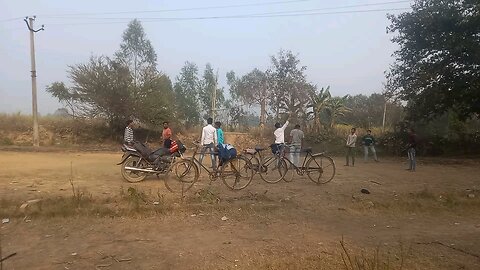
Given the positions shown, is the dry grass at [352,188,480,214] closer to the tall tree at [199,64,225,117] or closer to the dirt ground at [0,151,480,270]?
the dirt ground at [0,151,480,270]

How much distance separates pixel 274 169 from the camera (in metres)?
10.3

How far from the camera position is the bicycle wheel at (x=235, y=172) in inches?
366

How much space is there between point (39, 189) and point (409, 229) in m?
7.67

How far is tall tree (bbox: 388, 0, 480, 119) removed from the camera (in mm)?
16625

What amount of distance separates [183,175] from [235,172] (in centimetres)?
124

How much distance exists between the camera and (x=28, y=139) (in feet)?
86.7

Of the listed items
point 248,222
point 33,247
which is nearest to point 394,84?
point 248,222

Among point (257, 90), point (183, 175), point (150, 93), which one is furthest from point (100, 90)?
point (183, 175)

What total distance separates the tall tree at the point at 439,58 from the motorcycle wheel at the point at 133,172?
1394 cm

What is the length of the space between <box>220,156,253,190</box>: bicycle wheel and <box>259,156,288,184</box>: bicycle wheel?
82 centimetres

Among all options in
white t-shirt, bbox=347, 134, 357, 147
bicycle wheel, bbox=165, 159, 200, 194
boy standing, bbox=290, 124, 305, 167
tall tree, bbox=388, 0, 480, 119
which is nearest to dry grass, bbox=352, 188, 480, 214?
boy standing, bbox=290, 124, 305, 167

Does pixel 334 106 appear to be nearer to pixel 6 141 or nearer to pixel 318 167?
pixel 318 167

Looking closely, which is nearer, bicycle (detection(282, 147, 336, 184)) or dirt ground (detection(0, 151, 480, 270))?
dirt ground (detection(0, 151, 480, 270))

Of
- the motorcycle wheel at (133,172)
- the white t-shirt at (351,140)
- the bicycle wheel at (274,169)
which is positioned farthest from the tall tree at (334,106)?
the motorcycle wheel at (133,172)
